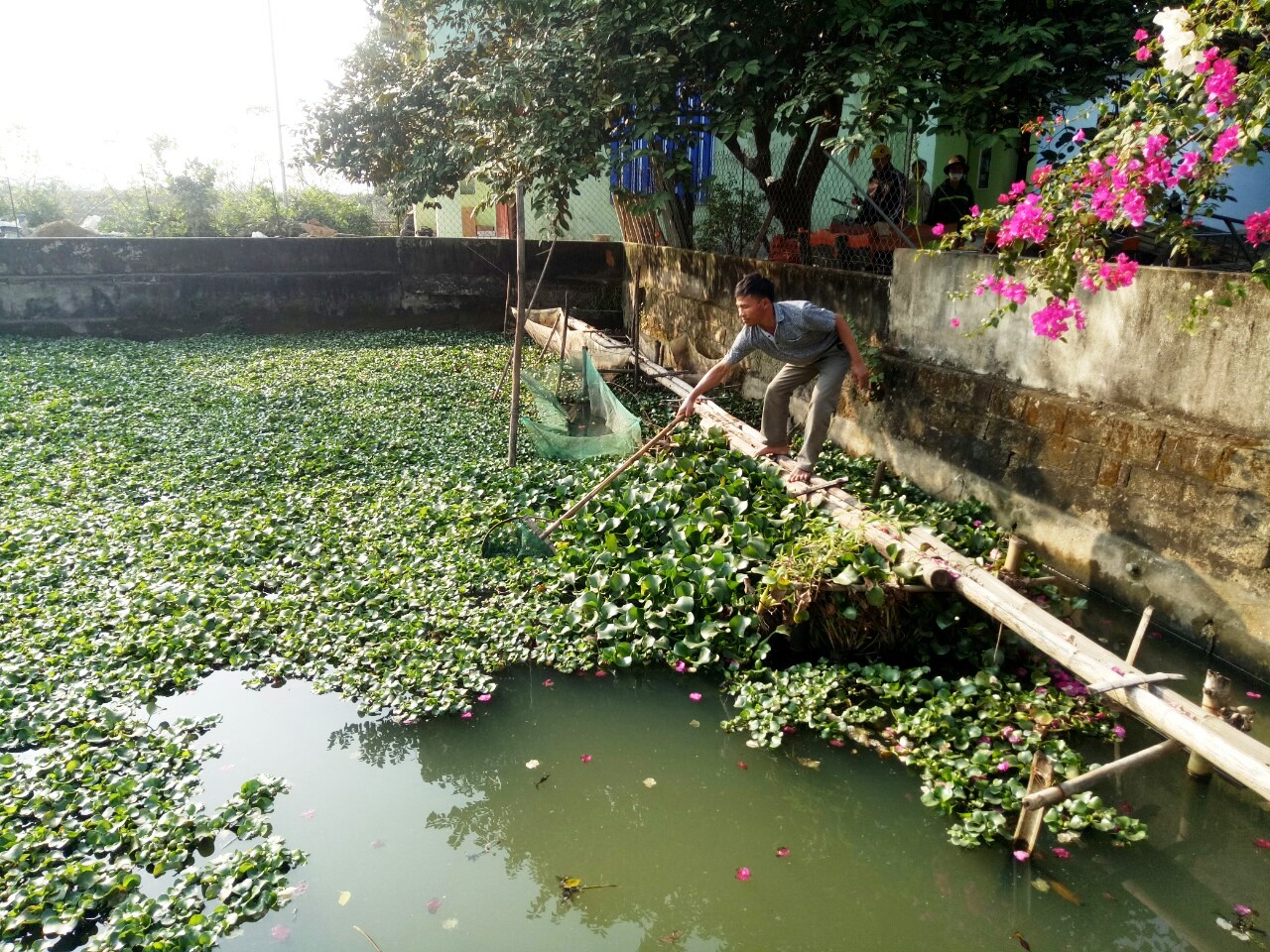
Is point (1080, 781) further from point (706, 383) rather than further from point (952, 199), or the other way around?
point (952, 199)

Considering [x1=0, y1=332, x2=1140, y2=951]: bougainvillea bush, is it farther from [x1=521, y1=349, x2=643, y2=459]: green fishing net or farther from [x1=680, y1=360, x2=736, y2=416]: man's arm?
[x1=680, y1=360, x2=736, y2=416]: man's arm

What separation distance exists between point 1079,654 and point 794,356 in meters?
2.73

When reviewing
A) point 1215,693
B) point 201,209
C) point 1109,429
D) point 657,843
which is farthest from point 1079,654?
point 201,209

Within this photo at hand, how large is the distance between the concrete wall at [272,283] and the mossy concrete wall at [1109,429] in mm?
7150

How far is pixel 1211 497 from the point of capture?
399cm

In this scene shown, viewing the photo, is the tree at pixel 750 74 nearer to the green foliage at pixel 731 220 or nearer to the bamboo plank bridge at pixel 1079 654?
the green foliage at pixel 731 220

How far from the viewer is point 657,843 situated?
3.20 m

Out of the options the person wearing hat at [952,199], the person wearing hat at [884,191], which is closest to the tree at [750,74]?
the person wearing hat at [884,191]

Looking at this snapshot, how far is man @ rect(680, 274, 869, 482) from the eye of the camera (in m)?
5.14

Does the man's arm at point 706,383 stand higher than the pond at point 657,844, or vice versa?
the man's arm at point 706,383

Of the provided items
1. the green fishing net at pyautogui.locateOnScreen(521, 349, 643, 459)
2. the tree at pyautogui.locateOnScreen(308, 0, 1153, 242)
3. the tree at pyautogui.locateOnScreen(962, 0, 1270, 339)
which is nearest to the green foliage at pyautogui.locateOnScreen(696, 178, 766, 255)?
the tree at pyautogui.locateOnScreen(308, 0, 1153, 242)

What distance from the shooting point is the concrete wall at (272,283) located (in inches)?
446

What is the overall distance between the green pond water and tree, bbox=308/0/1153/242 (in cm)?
369

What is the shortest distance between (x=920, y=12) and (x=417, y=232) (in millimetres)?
13909
